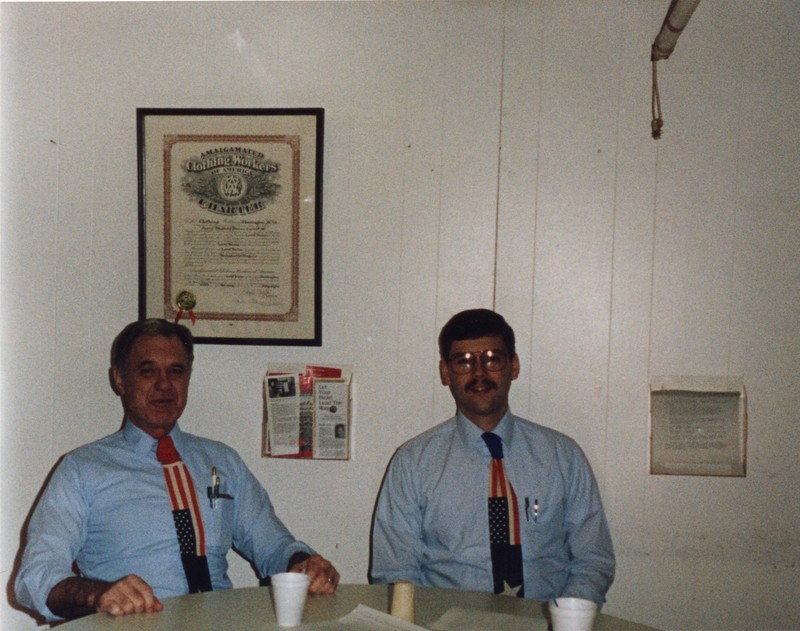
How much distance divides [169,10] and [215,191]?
2.14 ft

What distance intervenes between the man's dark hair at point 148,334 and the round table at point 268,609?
0.93 m

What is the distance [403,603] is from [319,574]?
1.24ft

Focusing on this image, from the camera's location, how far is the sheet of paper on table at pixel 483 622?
164 centimetres

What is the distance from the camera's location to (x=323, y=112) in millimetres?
2881

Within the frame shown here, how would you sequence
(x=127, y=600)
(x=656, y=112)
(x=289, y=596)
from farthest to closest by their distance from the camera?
1. (x=656, y=112)
2. (x=127, y=600)
3. (x=289, y=596)

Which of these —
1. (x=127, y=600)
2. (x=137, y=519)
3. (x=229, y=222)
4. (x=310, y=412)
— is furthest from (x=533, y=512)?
(x=229, y=222)

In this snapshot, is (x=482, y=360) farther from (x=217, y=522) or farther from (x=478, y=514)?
(x=217, y=522)

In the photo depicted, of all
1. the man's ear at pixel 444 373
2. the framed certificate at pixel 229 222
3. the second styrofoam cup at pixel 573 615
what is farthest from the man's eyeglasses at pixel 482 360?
the second styrofoam cup at pixel 573 615

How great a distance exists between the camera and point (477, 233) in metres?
2.86

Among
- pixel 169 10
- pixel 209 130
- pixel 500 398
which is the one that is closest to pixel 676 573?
pixel 500 398

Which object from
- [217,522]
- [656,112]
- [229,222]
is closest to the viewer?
[217,522]

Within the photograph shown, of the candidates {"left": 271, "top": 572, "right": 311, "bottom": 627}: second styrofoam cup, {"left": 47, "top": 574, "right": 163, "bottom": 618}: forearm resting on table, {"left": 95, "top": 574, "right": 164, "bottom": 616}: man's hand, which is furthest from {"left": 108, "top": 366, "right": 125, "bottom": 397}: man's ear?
{"left": 271, "top": 572, "right": 311, "bottom": 627}: second styrofoam cup

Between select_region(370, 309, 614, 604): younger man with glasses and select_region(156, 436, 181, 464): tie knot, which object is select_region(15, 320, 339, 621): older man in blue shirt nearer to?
select_region(156, 436, 181, 464): tie knot

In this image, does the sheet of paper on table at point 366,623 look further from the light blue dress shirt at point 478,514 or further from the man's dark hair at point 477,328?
the man's dark hair at point 477,328
